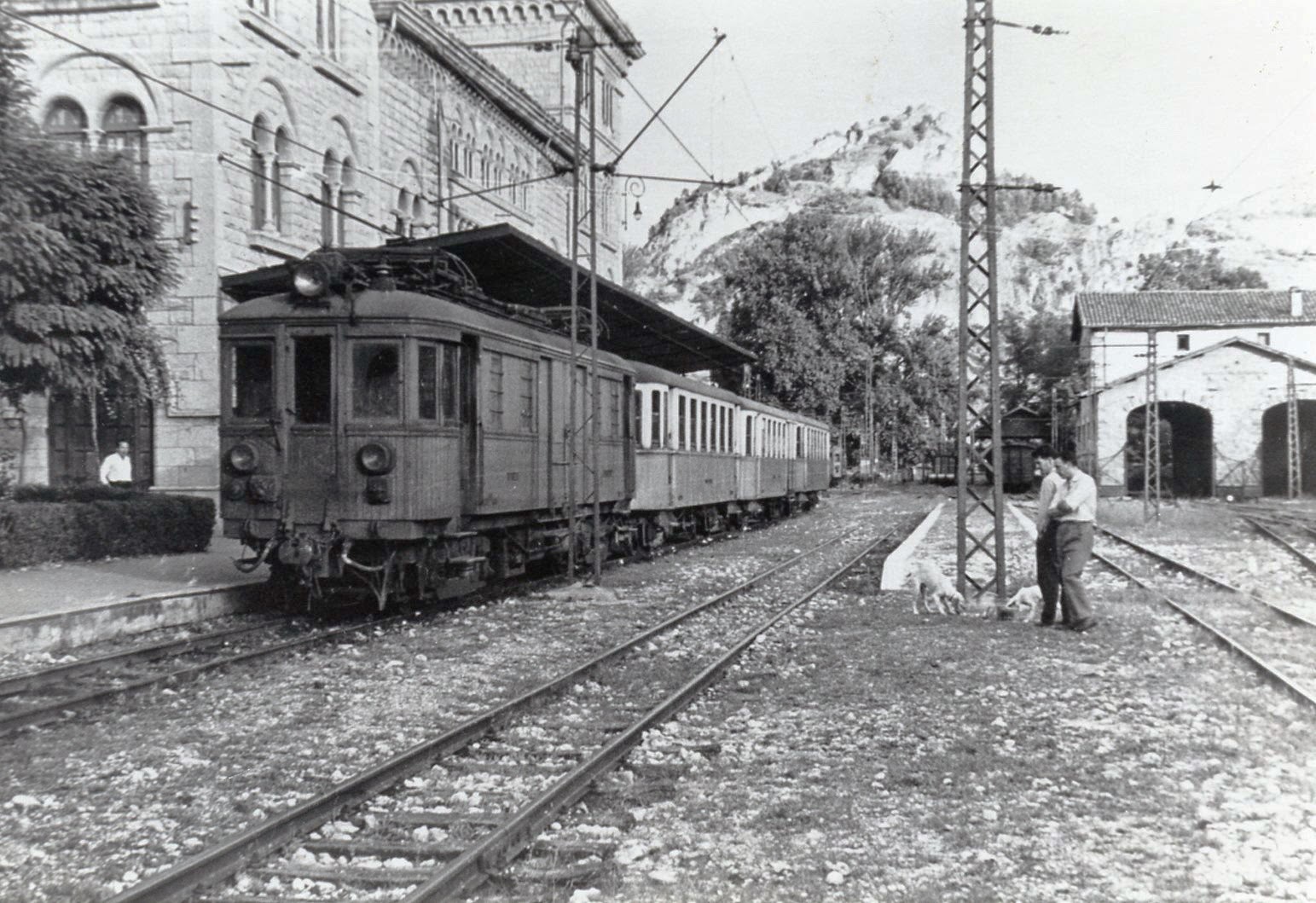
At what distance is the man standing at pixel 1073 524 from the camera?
10.7m

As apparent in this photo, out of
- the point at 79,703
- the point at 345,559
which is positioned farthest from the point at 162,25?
the point at 79,703

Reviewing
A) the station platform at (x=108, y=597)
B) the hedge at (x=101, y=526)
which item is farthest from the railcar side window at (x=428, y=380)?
the hedge at (x=101, y=526)

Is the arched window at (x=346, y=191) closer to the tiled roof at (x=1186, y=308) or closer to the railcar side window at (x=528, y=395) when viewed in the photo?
the railcar side window at (x=528, y=395)

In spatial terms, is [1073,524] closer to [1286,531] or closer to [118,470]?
[118,470]

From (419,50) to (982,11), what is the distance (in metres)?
18.1

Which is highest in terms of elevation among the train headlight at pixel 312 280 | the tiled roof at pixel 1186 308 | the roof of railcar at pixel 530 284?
the tiled roof at pixel 1186 308

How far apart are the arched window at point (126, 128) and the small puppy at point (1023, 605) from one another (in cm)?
1573

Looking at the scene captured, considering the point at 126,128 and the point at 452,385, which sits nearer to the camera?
the point at 452,385

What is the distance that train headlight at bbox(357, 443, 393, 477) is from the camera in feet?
34.9

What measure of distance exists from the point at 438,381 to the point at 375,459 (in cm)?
94

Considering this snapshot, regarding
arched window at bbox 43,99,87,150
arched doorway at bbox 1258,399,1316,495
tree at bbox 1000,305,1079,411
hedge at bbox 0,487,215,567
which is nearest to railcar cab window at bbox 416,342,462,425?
hedge at bbox 0,487,215,567

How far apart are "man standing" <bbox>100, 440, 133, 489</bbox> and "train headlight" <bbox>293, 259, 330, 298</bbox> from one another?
9.58 meters

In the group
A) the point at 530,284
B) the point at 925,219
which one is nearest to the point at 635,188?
the point at 530,284

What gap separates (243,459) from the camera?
10852 mm
